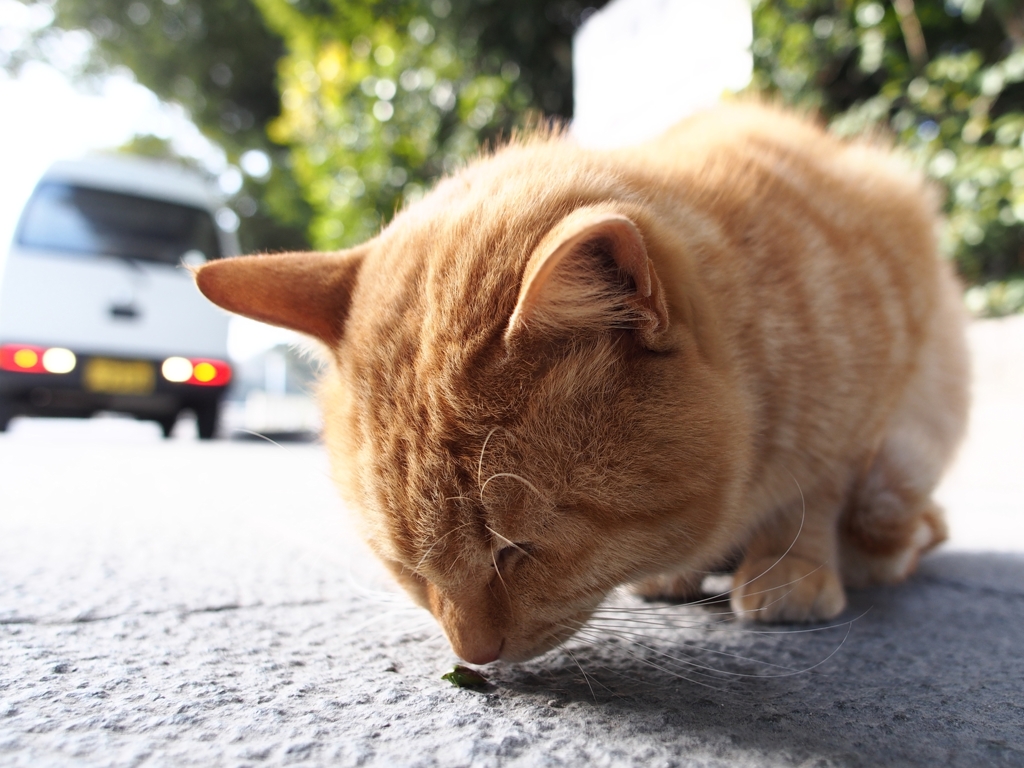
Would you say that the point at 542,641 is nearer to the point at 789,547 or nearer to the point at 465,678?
the point at 465,678

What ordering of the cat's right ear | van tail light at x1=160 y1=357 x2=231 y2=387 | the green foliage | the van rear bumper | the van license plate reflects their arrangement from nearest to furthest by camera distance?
the cat's right ear < the green foliage < the van rear bumper < the van license plate < van tail light at x1=160 y1=357 x2=231 y2=387

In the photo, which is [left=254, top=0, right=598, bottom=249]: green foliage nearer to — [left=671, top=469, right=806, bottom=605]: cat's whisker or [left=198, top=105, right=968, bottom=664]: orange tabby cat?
[left=198, top=105, right=968, bottom=664]: orange tabby cat

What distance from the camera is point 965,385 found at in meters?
1.95

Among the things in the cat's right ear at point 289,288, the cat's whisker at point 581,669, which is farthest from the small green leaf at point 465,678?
the cat's right ear at point 289,288

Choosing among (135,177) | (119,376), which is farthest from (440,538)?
(135,177)

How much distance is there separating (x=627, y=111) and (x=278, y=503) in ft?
9.13

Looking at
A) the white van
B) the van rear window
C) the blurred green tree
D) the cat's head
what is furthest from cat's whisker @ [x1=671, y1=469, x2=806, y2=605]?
the van rear window

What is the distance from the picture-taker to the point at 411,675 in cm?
101

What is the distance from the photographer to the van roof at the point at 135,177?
587 cm

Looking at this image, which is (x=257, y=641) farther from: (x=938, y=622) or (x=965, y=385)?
(x=965, y=385)

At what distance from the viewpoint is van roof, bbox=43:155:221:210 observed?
231 inches

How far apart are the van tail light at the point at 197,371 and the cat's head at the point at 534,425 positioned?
220 inches

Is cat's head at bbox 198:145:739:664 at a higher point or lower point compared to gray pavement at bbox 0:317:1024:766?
higher

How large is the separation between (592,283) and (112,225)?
625 centimetres
